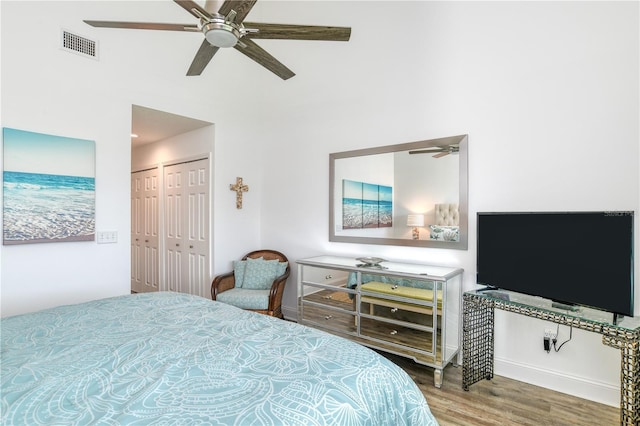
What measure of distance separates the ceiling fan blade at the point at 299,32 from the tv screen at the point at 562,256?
66.9 inches

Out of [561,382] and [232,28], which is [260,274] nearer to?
[232,28]

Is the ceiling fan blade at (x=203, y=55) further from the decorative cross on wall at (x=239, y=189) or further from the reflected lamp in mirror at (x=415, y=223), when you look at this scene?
the reflected lamp in mirror at (x=415, y=223)

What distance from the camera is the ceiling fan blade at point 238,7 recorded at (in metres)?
1.58

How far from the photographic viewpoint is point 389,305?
2.72 meters

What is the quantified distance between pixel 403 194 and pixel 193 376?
8.16 ft

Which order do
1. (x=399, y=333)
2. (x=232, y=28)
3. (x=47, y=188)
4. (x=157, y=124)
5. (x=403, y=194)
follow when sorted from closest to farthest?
(x=232, y=28), (x=47, y=188), (x=399, y=333), (x=403, y=194), (x=157, y=124)

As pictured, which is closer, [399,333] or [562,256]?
[562,256]

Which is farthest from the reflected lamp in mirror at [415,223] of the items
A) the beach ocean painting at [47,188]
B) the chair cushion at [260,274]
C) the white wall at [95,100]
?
the beach ocean painting at [47,188]

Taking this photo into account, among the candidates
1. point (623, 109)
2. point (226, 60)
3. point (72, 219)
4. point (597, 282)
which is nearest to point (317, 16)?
point (226, 60)

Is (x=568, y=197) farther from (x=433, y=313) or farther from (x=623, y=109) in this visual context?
(x=433, y=313)

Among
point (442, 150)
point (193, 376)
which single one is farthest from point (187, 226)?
point (193, 376)

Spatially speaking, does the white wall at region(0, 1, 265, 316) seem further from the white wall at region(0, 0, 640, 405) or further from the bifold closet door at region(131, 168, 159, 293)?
the bifold closet door at region(131, 168, 159, 293)

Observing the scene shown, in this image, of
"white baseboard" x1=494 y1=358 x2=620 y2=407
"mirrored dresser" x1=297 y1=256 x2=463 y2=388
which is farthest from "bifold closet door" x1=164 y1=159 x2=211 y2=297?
"white baseboard" x1=494 y1=358 x2=620 y2=407

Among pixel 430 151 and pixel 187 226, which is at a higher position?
pixel 430 151
